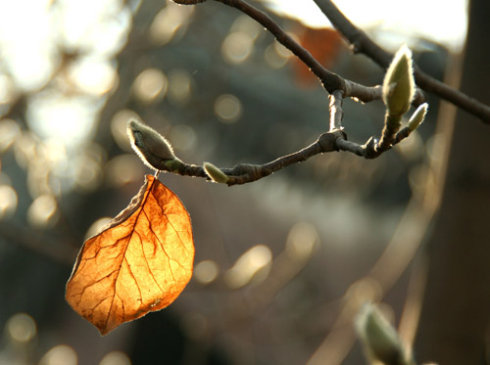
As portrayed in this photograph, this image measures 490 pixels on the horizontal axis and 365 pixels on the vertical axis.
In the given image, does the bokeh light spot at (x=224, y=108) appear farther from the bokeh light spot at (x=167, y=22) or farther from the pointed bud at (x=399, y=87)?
the pointed bud at (x=399, y=87)

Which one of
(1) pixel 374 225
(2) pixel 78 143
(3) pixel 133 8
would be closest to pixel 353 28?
(3) pixel 133 8

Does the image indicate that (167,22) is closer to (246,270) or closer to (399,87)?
(246,270)

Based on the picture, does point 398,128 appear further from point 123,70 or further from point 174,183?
point 174,183

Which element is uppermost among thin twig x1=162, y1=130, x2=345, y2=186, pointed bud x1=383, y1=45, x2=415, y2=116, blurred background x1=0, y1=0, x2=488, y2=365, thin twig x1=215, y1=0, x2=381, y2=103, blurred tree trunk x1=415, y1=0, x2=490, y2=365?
pointed bud x1=383, y1=45, x2=415, y2=116

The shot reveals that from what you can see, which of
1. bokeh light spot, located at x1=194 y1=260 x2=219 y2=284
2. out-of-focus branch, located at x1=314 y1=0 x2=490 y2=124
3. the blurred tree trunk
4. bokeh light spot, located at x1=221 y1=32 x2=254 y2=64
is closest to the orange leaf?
out-of-focus branch, located at x1=314 y1=0 x2=490 y2=124

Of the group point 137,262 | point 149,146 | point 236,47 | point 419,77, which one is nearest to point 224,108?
point 236,47

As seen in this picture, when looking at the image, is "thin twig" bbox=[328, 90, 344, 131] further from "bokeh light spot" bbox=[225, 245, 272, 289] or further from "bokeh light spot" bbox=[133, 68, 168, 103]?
"bokeh light spot" bbox=[133, 68, 168, 103]

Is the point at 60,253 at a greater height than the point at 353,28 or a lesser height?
lesser
